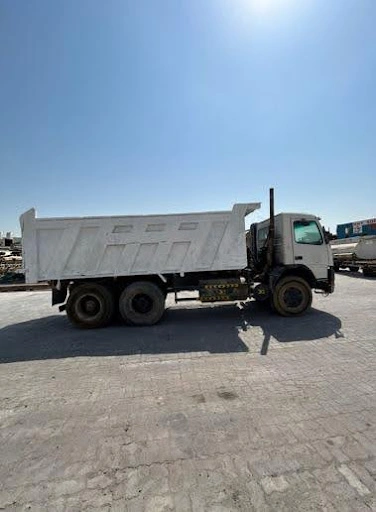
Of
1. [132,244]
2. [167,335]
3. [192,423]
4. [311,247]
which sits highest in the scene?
[132,244]

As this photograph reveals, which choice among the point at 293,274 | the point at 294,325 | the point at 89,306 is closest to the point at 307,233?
the point at 293,274

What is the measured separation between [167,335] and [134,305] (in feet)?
4.63

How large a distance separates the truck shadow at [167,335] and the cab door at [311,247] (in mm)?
1262

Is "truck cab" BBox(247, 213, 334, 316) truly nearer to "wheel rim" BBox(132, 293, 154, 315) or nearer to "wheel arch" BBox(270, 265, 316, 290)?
"wheel arch" BBox(270, 265, 316, 290)

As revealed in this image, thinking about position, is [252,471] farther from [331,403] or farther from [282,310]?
[282,310]

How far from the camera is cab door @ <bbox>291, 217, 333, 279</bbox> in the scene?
8125mm

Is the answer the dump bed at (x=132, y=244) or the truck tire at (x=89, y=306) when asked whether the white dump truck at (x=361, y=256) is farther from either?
the truck tire at (x=89, y=306)

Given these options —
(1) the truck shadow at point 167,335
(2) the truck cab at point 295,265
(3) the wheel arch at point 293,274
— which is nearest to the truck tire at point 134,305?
(1) the truck shadow at point 167,335

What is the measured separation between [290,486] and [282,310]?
5802 millimetres

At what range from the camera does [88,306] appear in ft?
25.1

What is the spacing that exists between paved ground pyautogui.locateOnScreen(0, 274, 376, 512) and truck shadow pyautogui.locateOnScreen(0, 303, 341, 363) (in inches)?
2.5

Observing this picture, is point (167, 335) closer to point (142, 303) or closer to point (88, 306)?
point (142, 303)

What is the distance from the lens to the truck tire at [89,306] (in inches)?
299

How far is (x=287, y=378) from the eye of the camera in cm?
433
